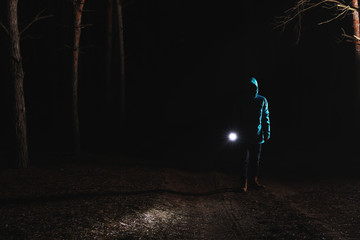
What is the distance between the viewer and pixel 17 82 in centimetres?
922

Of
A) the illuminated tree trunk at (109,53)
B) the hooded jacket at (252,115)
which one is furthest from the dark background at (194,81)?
the hooded jacket at (252,115)

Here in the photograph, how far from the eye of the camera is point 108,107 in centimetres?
2048

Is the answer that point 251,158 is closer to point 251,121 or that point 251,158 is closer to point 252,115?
point 251,121

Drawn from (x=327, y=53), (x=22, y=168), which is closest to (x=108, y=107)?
(x=22, y=168)

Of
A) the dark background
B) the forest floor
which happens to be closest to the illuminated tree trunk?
the dark background

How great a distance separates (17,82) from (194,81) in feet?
81.0

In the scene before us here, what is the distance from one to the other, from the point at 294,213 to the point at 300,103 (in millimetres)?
18504

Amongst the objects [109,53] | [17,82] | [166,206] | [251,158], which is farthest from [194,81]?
[166,206]

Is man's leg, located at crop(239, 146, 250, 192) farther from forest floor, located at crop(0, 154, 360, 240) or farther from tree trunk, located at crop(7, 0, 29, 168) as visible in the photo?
tree trunk, located at crop(7, 0, 29, 168)

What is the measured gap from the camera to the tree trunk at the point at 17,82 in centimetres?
905

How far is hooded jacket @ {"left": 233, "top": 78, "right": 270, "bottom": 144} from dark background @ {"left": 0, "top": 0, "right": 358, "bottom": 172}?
519cm

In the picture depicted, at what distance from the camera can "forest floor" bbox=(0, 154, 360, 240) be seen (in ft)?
16.6

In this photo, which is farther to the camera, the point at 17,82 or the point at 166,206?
the point at 17,82

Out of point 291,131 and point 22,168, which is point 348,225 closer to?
point 22,168
